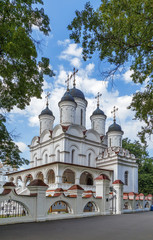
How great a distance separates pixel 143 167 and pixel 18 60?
31053 millimetres

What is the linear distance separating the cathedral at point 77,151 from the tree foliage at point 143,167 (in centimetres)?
449

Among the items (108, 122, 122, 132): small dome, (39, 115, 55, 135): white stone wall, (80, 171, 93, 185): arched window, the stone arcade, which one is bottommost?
(80, 171, 93, 185): arched window

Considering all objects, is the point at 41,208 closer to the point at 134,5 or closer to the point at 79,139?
the point at 134,5

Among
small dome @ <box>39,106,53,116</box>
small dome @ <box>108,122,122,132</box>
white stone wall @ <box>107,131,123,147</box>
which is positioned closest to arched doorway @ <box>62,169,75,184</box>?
white stone wall @ <box>107,131,123,147</box>

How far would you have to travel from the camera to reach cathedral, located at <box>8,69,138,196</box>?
87.5 ft

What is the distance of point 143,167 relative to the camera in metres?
35.6

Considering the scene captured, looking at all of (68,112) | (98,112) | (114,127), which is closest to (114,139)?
(114,127)

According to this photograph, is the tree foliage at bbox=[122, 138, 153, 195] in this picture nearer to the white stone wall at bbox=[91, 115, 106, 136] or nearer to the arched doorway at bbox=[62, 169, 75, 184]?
the white stone wall at bbox=[91, 115, 106, 136]

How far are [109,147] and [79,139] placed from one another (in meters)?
4.71

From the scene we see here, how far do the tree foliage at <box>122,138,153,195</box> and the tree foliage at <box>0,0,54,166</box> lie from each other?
2462 cm

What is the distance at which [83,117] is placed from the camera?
110ft

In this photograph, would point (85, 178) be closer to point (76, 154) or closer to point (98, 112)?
point (76, 154)

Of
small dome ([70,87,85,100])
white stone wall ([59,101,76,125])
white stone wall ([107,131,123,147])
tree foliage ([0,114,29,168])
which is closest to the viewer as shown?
tree foliage ([0,114,29,168])

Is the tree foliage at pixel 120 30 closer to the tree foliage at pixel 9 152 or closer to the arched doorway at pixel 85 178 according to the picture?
the tree foliage at pixel 9 152
